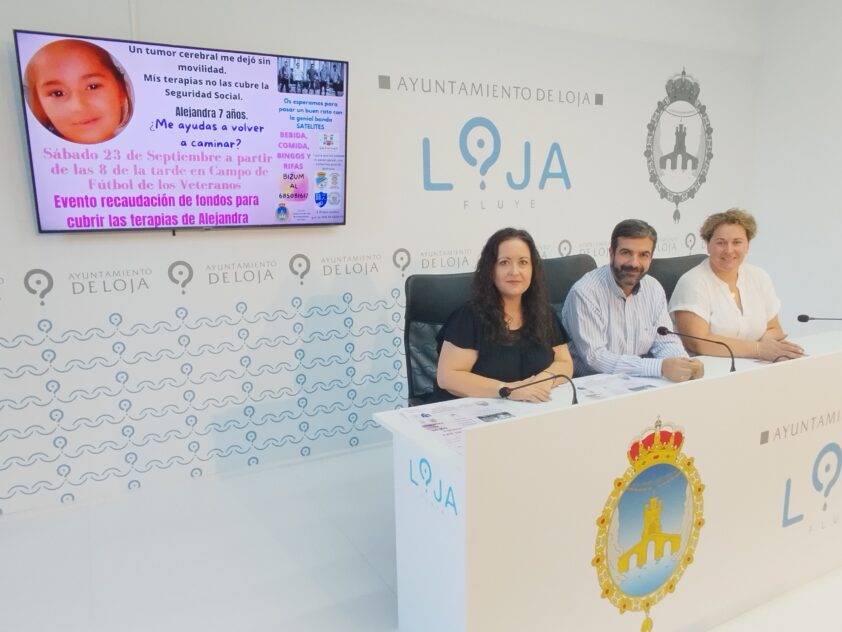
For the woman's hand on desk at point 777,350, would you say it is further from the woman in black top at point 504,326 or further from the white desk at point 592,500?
the woman in black top at point 504,326

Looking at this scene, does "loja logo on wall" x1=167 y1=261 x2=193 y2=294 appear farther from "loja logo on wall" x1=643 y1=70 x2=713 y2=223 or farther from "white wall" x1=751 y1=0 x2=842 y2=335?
"white wall" x1=751 y1=0 x2=842 y2=335

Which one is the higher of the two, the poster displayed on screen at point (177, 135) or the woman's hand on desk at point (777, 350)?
the poster displayed on screen at point (177, 135)

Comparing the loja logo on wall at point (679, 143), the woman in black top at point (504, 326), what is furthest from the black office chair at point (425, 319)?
the loja logo on wall at point (679, 143)

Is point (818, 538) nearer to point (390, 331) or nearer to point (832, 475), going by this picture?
point (832, 475)

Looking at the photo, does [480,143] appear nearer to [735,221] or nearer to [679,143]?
[735,221]

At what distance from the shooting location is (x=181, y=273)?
109 inches

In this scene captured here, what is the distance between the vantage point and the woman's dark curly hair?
2178mm

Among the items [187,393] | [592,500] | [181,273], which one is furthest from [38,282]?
[592,500]

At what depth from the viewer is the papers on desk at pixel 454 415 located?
1616 millimetres

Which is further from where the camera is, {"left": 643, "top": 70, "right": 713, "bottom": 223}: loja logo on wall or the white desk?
{"left": 643, "top": 70, "right": 713, "bottom": 223}: loja logo on wall

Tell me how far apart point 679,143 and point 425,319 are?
2481mm

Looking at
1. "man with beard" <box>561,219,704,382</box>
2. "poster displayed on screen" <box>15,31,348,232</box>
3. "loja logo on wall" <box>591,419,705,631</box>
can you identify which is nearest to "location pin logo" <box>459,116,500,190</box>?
"poster displayed on screen" <box>15,31,348,232</box>

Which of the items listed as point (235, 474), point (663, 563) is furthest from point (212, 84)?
point (663, 563)

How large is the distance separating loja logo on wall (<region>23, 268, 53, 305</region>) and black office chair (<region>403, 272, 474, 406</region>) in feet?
4.71
